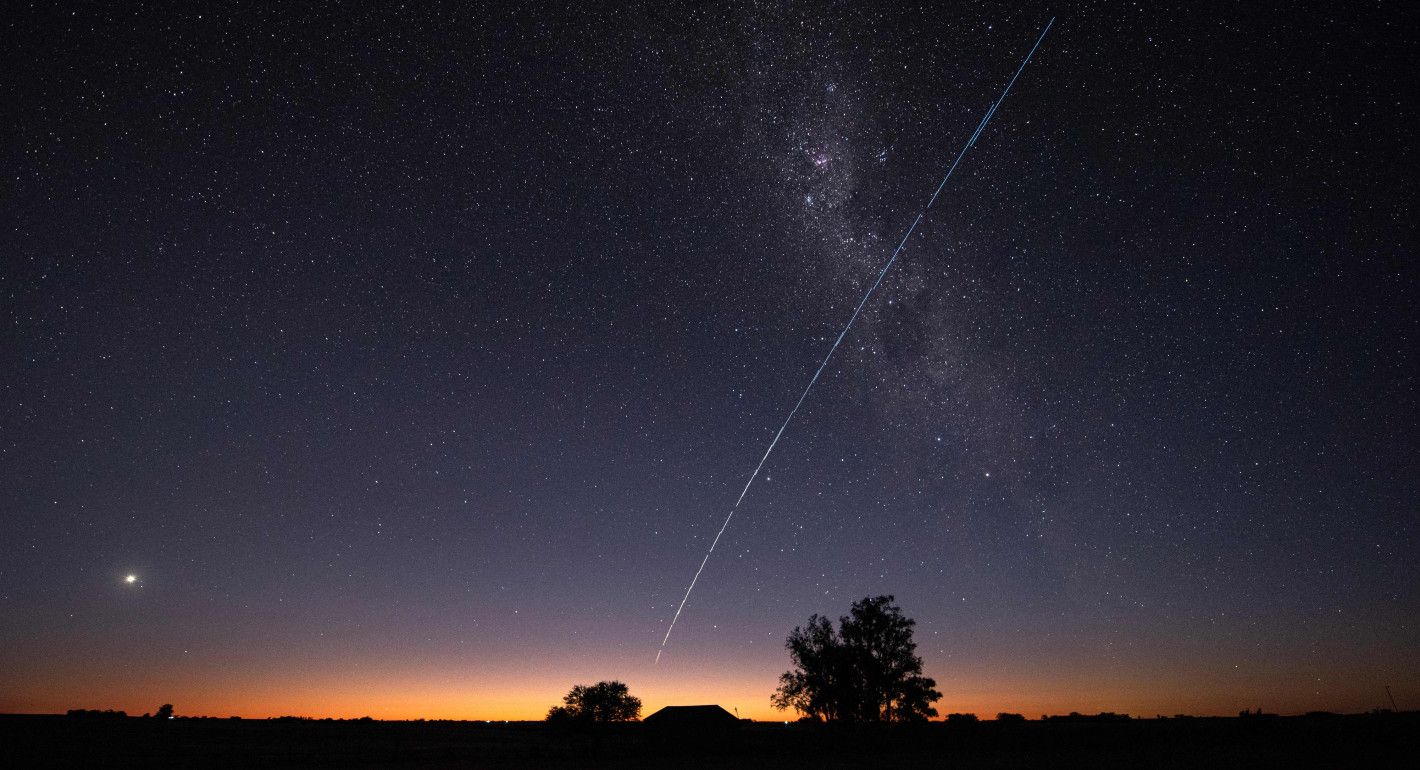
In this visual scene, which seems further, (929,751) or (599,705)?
(599,705)

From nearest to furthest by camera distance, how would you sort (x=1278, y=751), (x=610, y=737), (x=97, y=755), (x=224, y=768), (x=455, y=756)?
(x=224, y=768)
(x=1278, y=751)
(x=97, y=755)
(x=455, y=756)
(x=610, y=737)

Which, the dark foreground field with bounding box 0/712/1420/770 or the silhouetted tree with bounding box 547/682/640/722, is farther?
the silhouetted tree with bounding box 547/682/640/722

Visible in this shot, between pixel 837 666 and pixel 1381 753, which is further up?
pixel 837 666

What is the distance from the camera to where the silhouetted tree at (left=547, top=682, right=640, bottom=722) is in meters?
59.7

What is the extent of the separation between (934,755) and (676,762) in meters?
14.7

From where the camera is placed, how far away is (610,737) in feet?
234

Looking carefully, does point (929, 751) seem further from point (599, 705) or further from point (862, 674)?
point (599, 705)

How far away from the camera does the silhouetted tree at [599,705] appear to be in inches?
2351

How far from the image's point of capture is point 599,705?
60062mm

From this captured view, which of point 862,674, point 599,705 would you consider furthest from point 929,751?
point 599,705

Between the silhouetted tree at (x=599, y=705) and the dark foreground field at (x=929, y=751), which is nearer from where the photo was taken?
the dark foreground field at (x=929, y=751)

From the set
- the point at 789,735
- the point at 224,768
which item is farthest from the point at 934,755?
the point at 224,768

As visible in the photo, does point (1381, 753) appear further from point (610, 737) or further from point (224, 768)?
point (610, 737)

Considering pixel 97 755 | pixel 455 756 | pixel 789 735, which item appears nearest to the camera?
pixel 97 755
